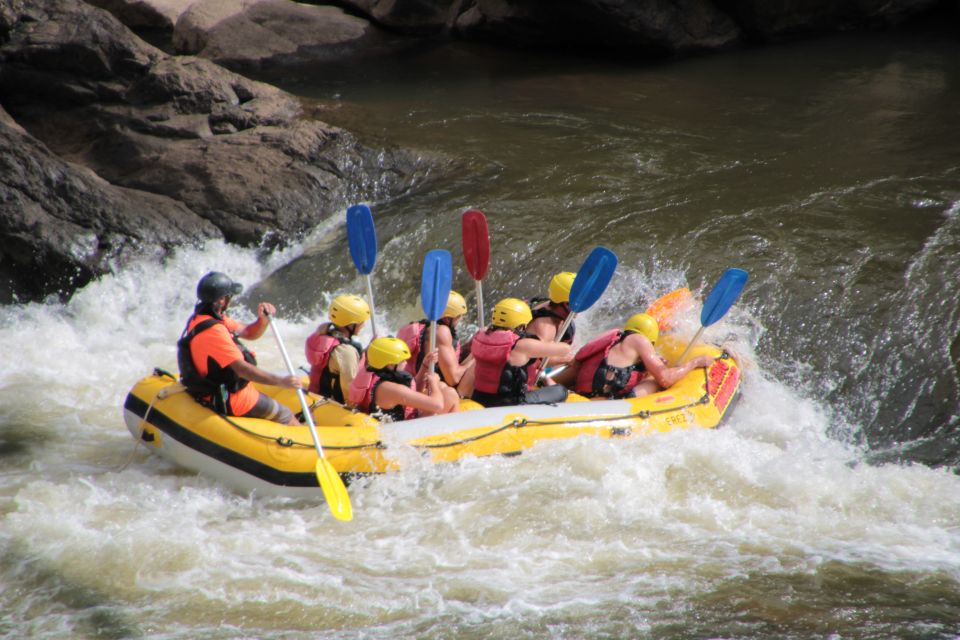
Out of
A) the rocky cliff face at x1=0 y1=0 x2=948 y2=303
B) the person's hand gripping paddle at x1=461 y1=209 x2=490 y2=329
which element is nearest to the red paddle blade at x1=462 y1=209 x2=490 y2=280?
the person's hand gripping paddle at x1=461 y1=209 x2=490 y2=329

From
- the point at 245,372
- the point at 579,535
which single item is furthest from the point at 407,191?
the point at 579,535

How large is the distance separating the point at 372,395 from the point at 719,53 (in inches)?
409

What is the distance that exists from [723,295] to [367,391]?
7.79 feet

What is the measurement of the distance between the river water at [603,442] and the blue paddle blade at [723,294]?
536 mm

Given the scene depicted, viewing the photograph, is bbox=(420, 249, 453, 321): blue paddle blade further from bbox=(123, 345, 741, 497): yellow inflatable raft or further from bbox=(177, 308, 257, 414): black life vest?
bbox=(177, 308, 257, 414): black life vest

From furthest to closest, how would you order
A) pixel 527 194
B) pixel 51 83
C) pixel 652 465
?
pixel 51 83
pixel 527 194
pixel 652 465

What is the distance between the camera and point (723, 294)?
20.5 feet

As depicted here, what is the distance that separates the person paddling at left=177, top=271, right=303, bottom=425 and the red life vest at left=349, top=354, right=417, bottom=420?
47 cm

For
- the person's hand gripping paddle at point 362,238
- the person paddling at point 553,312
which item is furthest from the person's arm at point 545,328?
the person's hand gripping paddle at point 362,238

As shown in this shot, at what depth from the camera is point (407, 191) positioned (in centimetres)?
937

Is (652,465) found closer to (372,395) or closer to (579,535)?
(579,535)

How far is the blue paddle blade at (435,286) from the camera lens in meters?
5.79

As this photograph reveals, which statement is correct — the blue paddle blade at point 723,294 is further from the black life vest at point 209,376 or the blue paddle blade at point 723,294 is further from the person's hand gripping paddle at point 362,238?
the black life vest at point 209,376

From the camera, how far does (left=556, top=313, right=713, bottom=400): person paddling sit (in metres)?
6.15
